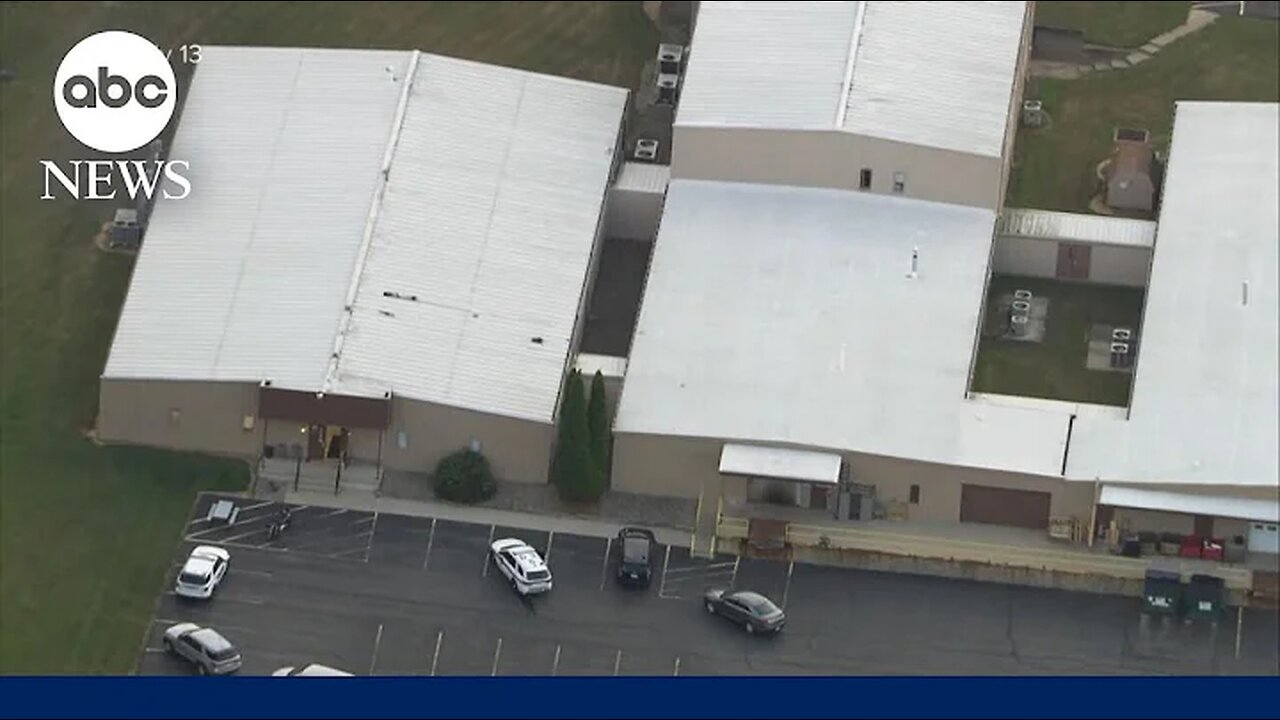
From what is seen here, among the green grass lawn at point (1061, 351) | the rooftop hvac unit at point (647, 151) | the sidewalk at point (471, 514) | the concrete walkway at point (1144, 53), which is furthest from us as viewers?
the concrete walkway at point (1144, 53)

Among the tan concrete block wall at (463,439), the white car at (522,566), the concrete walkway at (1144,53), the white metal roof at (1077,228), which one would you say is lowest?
the white car at (522,566)

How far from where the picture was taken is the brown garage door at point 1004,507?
3669 inches

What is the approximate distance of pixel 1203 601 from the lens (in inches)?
3570

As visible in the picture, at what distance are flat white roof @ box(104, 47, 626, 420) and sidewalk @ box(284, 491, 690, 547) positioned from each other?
3309 millimetres

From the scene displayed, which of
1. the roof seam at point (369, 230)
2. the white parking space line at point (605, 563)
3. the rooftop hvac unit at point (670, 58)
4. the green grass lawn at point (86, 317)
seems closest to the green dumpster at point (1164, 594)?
the white parking space line at point (605, 563)

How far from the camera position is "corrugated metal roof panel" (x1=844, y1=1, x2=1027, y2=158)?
100938 millimetres

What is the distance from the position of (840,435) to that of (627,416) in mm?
6827

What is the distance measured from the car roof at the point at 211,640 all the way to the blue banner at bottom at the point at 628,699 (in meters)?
44.4

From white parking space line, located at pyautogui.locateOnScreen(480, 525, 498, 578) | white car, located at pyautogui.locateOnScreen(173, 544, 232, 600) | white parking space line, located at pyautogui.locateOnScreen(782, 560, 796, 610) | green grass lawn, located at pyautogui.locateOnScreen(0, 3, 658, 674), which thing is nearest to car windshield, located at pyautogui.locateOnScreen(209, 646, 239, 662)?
green grass lawn, located at pyautogui.locateOnScreen(0, 3, 658, 674)

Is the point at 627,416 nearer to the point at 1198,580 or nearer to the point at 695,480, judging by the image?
the point at 695,480

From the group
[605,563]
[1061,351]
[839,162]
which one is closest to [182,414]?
[605,563]

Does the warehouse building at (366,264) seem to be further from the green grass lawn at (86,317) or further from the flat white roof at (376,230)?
the green grass lawn at (86,317)

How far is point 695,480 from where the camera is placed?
94.3m

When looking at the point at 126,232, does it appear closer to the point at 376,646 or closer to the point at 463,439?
the point at 463,439
